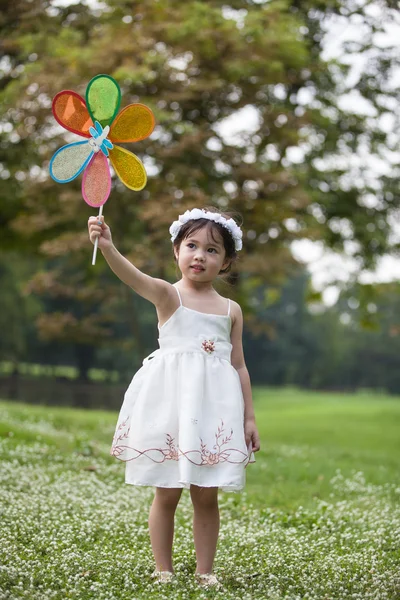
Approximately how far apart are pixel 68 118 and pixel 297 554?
119 inches

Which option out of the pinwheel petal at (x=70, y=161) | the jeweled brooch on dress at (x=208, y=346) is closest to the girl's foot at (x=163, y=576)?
the jeweled brooch on dress at (x=208, y=346)

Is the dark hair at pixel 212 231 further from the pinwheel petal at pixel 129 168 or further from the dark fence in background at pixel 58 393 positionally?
the dark fence in background at pixel 58 393

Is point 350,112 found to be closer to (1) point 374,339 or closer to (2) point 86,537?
(2) point 86,537

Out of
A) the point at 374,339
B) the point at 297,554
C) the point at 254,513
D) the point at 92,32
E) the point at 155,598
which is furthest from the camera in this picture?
the point at 374,339

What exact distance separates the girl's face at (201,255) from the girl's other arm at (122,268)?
0.73 feet

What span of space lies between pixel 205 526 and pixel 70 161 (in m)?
2.20

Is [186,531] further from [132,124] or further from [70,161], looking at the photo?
[132,124]

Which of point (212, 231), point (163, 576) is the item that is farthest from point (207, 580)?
point (212, 231)

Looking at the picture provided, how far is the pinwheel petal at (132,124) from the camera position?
186 inches

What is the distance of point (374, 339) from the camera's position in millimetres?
67250

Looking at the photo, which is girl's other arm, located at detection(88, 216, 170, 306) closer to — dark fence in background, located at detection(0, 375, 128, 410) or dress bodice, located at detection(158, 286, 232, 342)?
dress bodice, located at detection(158, 286, 232, 342)

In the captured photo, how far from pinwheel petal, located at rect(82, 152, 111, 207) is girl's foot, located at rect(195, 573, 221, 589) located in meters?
2.14

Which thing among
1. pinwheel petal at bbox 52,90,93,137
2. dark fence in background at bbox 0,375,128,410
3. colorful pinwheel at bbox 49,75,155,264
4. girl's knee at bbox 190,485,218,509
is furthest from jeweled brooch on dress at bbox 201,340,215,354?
dark fence in background at bbox 0,375,128,410

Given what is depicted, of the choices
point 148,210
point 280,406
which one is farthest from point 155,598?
point 280,406
